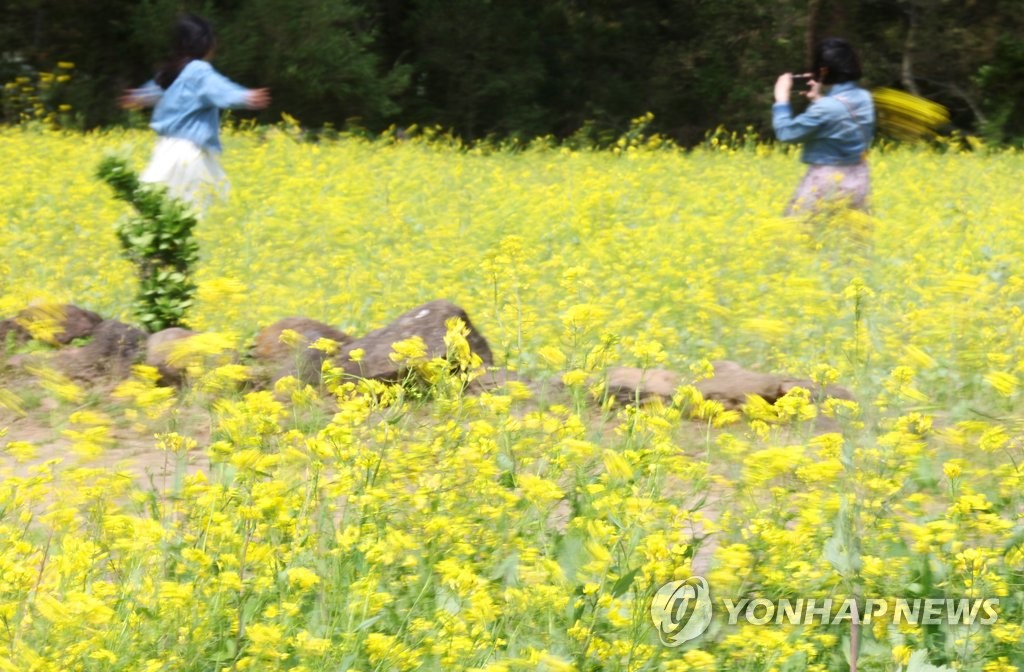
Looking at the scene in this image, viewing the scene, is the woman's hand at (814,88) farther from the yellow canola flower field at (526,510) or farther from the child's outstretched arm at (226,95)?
the child's outstretched arm at (226,95)

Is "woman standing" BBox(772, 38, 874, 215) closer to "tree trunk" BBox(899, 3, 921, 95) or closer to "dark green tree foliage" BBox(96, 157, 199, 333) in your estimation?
"dark green tree foliage" BBox(96, 157, 199, 333)

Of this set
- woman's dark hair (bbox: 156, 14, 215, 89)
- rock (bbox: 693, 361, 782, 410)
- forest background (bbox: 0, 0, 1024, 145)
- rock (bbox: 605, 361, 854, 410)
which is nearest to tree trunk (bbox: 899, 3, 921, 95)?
forest background (bbox: 0, 0, 1024, 145)

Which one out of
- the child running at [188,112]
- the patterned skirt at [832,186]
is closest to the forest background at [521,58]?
the child running at [188,112]

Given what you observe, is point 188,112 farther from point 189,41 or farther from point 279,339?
point 279,339

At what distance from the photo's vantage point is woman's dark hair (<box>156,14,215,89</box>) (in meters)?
8.92

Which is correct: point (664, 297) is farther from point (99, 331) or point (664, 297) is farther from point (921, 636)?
point (921, 636)

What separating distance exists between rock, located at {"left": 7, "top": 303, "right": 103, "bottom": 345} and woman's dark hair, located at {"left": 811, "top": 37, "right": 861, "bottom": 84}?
4877 mm

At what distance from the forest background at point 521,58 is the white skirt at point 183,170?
29.1ft

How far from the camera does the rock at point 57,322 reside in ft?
20.0

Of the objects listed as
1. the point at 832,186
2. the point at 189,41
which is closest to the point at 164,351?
the point at 189,41

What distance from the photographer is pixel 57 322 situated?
241 inches

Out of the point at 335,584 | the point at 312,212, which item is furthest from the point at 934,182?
the point at 335,584

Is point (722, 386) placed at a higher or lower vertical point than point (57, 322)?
higher
